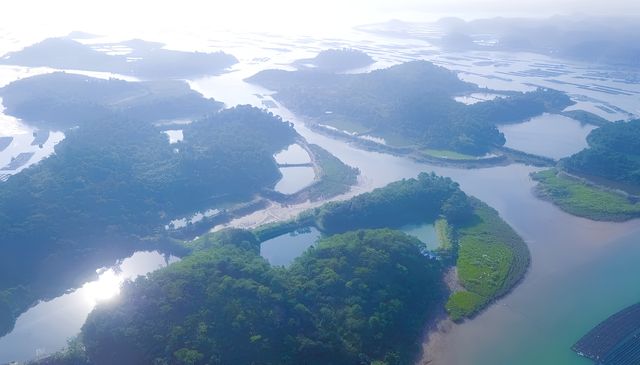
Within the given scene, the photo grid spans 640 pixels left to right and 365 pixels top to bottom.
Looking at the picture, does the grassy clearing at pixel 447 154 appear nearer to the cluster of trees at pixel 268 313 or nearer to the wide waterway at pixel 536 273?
the wide waterway at pixel 536 273

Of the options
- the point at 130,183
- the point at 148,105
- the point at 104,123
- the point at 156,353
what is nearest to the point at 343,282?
the point at 156,353

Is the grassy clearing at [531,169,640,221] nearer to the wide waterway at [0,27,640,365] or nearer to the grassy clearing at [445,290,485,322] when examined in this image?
the wide waterway at [0,27,640,365]

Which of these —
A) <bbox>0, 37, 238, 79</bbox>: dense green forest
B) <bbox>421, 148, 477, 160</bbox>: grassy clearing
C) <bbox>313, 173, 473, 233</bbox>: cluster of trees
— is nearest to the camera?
<bbox>313, 173, 473, 233</bbox>: cluster of trees

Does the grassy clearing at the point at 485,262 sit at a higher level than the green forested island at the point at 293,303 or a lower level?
lower

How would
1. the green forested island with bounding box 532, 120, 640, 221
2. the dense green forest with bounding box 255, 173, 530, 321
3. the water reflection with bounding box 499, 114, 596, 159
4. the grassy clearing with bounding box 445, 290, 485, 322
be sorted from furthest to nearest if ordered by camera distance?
the water reflection with bounding box 499, 114, 596, 159 → the green forested island with bounding box 532, 120, 640, 221 → the dense green forest with bounding box 255, 173, 530, 321 → the grassy clearing with bounding box 445, 290, 485, 322

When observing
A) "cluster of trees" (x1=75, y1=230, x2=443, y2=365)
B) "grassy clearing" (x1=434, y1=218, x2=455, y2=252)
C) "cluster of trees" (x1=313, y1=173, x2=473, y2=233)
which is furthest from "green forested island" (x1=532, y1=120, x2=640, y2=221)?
"cluster of trees" (x1=75, y1=230, x2=443, y2=365)

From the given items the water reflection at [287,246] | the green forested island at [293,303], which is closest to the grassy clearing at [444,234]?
the green forested island at [293,303]

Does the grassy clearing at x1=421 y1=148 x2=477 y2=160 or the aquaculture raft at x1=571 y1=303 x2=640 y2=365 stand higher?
the aquaculture raft at x1=571 y1=303 x2=640 y2=365

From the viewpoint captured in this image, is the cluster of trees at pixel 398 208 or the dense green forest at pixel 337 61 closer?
the cluster of trees at pixel 398 208
